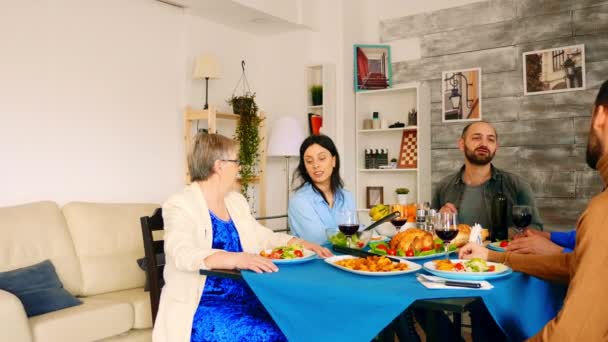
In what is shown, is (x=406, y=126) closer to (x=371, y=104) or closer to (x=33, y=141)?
(x=371, y=104)

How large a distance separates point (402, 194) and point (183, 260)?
3.34 metres

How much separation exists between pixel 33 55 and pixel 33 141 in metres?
0.56

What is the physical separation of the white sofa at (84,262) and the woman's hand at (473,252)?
1940mm

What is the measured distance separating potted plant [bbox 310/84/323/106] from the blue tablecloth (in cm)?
373

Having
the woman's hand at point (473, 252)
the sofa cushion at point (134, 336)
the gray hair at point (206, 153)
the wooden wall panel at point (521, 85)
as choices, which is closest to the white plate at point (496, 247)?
the woman's hand at point (473, 252)

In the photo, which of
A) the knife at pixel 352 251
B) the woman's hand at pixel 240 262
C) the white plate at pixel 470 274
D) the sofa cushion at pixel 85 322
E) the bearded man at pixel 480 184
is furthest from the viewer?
the bearded man at pixel 480 184

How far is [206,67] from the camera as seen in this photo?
4.84 meters

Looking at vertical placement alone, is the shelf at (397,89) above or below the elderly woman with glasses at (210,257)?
above

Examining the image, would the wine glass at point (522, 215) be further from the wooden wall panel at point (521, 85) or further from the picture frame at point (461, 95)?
the picture frame at point (461, 95)

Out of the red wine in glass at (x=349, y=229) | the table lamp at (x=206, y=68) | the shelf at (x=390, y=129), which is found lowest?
the red wine in glass at (x=349, y=229)

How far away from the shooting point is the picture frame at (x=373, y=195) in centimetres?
551

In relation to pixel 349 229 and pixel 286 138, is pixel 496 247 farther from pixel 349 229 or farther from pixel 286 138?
pixel 286 138

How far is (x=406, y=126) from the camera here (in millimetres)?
5273

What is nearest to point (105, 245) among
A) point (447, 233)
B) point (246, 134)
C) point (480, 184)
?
point (246, 134)
